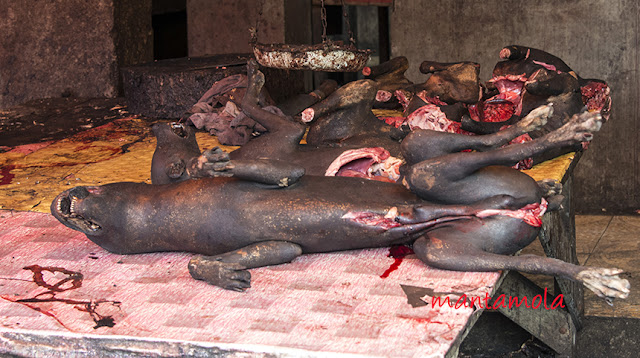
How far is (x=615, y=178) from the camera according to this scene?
7820 millimetres

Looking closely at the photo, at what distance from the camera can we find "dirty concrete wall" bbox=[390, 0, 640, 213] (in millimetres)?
7547

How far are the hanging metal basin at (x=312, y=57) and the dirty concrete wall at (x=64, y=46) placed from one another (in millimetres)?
3719

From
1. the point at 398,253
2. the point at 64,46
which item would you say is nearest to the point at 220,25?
the point at 64,46

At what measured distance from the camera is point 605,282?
2.85m

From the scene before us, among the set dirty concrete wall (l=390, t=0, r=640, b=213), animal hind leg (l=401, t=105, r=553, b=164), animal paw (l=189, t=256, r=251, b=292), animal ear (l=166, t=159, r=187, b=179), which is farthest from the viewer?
dirty concrete wall (l=390, t=0, r=640, b=213)

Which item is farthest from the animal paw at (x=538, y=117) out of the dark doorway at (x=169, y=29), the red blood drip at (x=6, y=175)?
the dark doorway at (x=169, y=29)

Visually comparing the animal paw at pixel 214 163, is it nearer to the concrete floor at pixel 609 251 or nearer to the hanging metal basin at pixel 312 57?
the hanging metal basin at pixel 312 57

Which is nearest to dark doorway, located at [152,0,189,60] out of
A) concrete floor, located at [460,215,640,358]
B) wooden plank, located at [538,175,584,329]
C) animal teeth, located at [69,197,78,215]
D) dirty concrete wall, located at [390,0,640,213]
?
dirty concrete wall, located at [390,0,640,213]

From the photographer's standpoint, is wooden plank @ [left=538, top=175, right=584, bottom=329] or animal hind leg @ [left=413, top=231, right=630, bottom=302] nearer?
animal hind leg @ [left=413, top=231, right=630, bottom=302]

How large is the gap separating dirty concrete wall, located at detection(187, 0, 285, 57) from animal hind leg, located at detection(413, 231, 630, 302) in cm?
592

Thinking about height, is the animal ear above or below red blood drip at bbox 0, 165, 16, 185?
above

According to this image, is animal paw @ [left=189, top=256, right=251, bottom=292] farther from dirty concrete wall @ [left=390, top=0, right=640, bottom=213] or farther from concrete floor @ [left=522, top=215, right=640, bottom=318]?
dirty concrete wall @ [left=390, top=0, right=640, bottom=213]

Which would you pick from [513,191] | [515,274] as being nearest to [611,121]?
[515,274]

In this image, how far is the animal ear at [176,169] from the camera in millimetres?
3867
